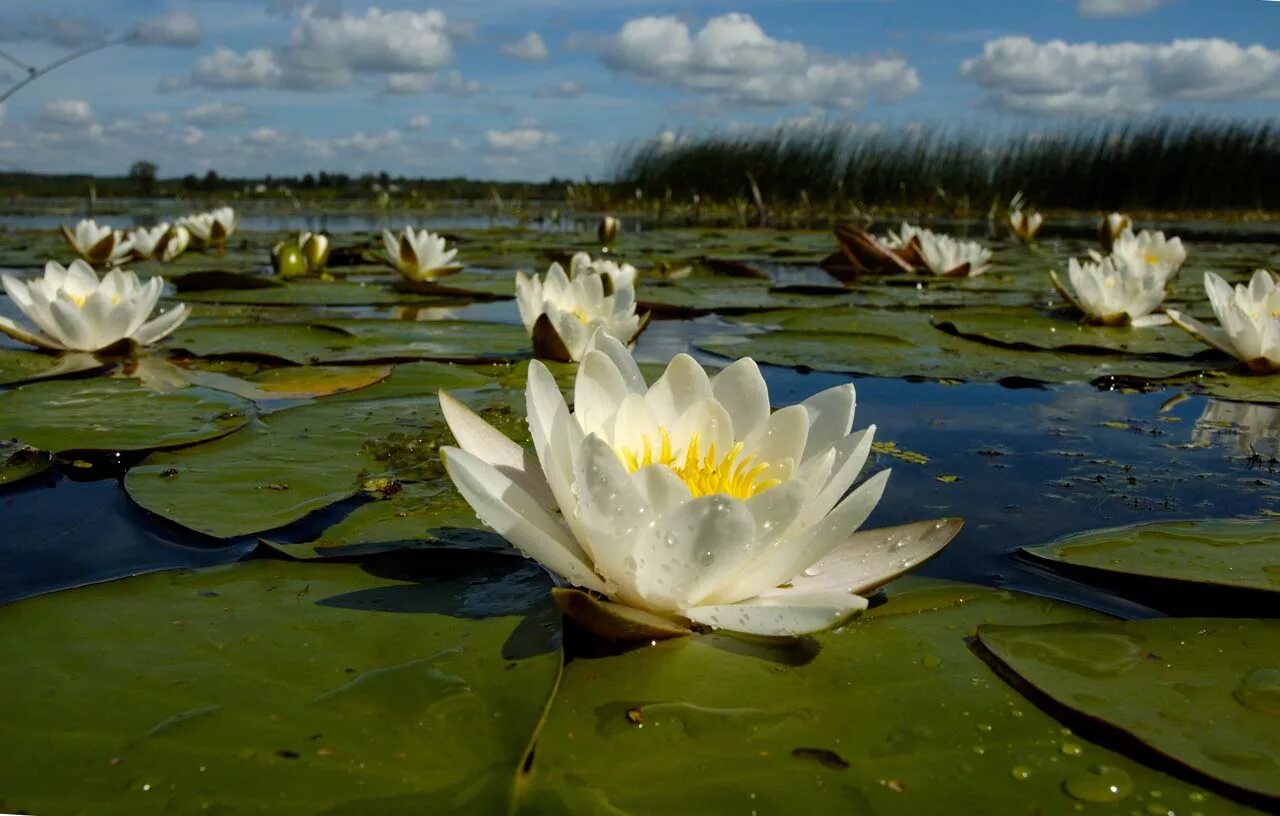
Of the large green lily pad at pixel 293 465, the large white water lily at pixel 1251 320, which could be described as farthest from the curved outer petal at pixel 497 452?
the large white water lily at pixel 1251 320

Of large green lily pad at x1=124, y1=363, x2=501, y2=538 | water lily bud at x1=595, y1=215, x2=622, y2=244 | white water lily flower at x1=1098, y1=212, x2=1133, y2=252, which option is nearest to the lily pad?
large green lily pad at x1=124, y1=363, x2=501, y2=538

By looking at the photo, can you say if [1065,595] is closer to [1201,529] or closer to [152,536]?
[1201,529]

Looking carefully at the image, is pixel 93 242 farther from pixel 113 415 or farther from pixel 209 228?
pixel 113 415

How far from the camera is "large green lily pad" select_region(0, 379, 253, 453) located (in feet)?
7.06

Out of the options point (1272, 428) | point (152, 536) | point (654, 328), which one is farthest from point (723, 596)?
point (654, 328)

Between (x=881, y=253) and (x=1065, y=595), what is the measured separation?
5811mm

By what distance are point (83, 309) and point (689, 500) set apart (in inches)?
113

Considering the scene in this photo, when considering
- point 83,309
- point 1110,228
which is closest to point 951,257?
point 1110,228

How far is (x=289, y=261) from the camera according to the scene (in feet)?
20.8

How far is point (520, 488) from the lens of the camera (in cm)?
134

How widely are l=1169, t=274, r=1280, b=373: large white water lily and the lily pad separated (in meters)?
0.30

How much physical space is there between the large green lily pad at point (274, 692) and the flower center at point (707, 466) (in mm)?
258

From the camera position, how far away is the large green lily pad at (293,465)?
5.70 ft

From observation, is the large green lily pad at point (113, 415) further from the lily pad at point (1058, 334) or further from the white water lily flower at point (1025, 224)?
the white water lily flower at point (1025, 224)
